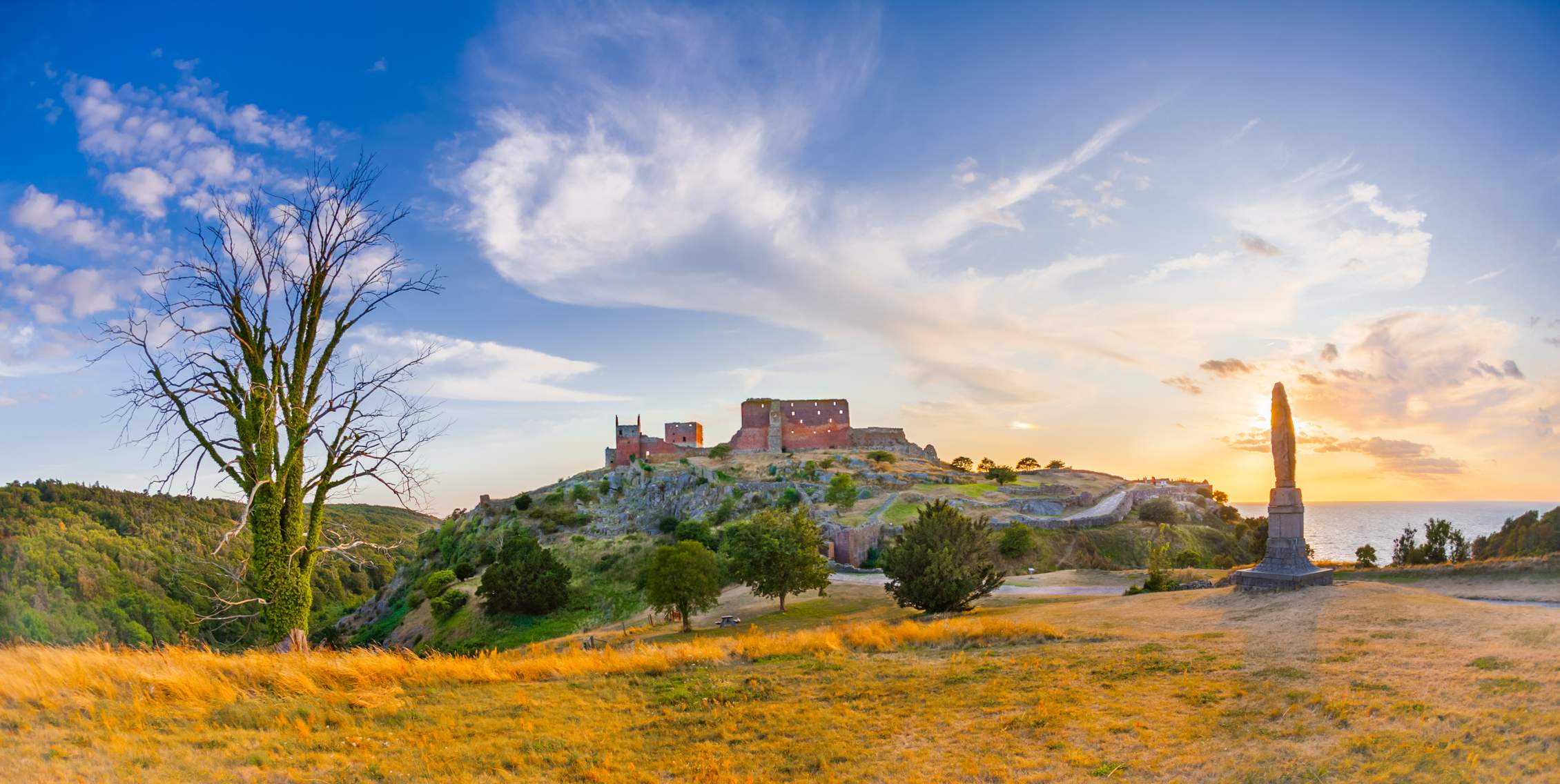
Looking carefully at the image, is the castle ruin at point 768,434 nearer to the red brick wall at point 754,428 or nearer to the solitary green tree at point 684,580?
the red brick wall at point 754,428

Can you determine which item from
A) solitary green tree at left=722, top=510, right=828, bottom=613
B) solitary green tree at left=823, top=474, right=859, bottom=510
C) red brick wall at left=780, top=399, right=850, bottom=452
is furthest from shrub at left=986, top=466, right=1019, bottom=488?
solitary green tree at left=722, top=510, right=828, bottom=613

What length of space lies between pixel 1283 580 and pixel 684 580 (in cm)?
1805

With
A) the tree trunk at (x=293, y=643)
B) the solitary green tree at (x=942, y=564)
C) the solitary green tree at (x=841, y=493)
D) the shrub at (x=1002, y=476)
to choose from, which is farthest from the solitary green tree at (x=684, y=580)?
the shrub at (x=1002, y=476)

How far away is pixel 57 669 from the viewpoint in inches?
336

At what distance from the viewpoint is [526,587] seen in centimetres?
3569

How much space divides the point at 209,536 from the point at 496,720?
1232cm

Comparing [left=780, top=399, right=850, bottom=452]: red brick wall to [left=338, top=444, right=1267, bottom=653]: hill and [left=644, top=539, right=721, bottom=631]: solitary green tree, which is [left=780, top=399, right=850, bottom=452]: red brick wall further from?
[left=644, top=539, right=721, bottom=631]: solitary green tree

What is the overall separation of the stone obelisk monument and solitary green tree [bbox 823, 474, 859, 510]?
31.3 metres

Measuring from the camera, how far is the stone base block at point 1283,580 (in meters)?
17.5

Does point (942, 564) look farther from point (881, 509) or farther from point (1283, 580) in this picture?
point (881, 509)

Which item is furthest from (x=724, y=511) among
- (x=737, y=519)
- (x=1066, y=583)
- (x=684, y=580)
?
(x=1066, y=583)

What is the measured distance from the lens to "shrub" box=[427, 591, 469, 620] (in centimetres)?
3797

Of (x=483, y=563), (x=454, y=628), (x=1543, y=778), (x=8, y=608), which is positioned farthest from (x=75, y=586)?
(x=1543, y=778)

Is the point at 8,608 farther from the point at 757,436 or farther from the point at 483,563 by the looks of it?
the point at 757,436
